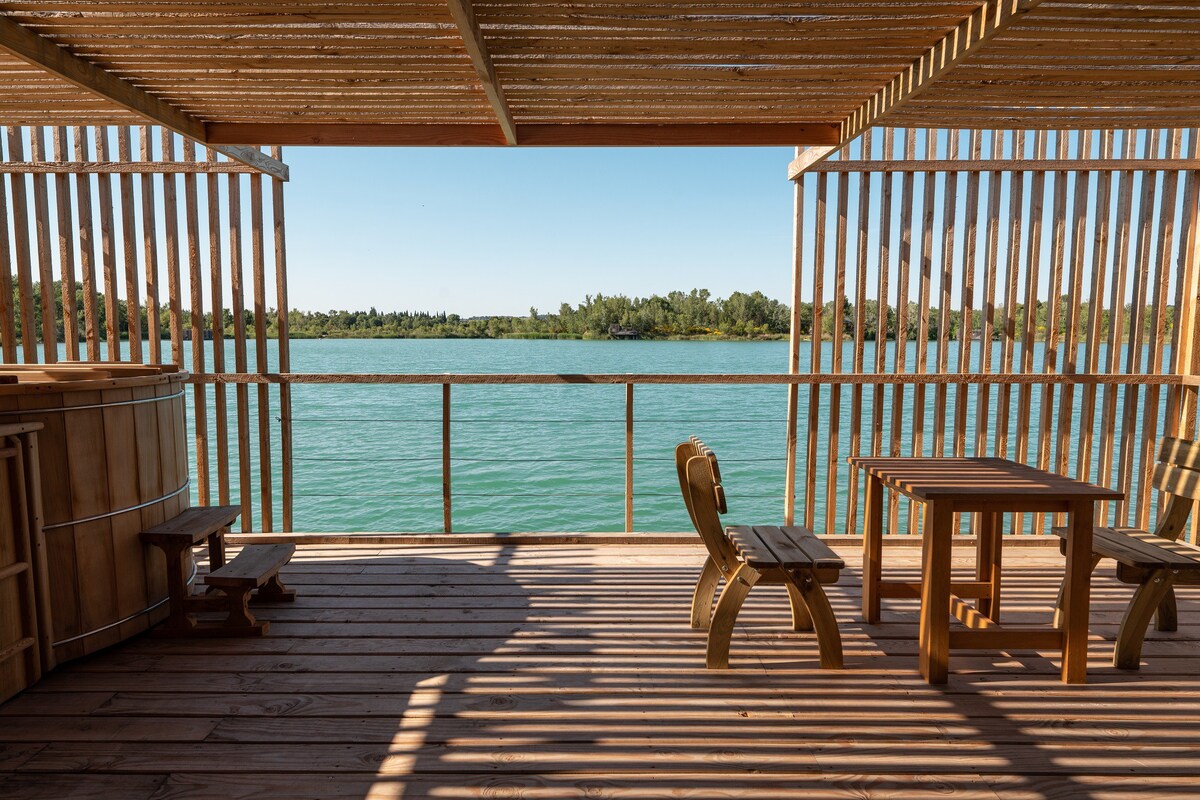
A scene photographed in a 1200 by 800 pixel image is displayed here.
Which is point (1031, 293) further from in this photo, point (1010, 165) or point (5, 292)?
point (5, 292)

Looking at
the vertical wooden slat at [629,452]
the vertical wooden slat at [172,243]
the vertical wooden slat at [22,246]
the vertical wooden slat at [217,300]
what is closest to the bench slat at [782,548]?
the vertical wooden slat at [629,452]

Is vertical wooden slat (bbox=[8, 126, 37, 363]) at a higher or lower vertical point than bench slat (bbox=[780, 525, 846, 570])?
higher

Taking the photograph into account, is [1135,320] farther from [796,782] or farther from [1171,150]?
[796,782]

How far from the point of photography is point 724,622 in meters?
2.88

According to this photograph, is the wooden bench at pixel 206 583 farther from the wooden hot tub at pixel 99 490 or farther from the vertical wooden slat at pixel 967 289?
the vertical wooden slat at pixel 967 289

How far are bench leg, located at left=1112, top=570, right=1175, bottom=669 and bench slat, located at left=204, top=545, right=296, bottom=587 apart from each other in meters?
3.48

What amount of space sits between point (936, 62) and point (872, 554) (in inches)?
81.5

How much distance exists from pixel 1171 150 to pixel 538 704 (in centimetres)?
505

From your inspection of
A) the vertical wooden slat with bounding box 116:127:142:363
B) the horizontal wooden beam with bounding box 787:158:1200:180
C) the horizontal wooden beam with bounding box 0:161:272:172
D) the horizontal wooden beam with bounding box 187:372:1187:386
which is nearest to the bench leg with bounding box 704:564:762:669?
the horizontal wooden beam with bounding box 187:372:1187:386

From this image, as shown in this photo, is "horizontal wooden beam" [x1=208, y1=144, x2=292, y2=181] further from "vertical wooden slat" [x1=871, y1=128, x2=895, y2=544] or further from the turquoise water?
"vertical wooden slat" [x1=871, y1=128, x2=895, y2=544]

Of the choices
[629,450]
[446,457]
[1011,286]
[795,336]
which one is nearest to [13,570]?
[446,457]

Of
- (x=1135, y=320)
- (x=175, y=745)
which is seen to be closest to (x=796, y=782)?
(x=175, y=745)

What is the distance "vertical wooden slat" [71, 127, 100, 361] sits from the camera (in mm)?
4633

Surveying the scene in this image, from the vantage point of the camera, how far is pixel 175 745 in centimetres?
230
